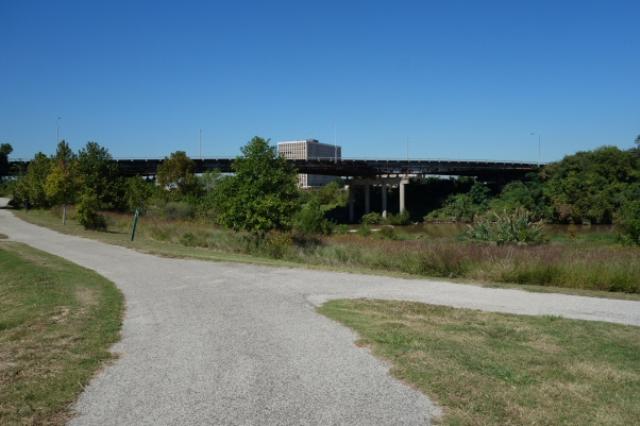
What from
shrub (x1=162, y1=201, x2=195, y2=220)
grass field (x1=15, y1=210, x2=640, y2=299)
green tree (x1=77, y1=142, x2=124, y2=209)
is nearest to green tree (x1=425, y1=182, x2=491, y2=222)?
shrub (x1=162, y1=201, x2=195, y2=220)

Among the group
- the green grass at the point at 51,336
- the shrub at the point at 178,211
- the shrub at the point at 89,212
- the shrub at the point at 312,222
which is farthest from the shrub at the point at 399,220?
the green grass at the point at 51,336

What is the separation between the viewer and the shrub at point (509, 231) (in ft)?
65.4

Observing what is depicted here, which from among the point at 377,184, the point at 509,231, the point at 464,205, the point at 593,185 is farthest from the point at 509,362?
the point at 377,184

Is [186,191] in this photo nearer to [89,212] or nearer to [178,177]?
[178,177]

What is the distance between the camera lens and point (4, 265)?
16281 mm

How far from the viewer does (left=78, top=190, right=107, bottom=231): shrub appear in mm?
30734

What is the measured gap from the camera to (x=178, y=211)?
39.3 meters

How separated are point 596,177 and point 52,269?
67.2m

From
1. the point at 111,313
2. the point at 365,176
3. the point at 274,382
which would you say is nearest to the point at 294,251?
the point at 111,313

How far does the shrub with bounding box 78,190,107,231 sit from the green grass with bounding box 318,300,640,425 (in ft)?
81.0

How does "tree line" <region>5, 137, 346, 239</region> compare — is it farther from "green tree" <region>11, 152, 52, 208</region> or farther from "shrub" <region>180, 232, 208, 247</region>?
"shrub" <region>180, 232, 208, 247</region>

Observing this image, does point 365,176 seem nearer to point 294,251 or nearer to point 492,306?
point 294,251

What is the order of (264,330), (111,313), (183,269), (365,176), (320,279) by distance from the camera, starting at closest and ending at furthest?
(264,330) → (111,313) → (320,279) → (183,269) → (365,176)

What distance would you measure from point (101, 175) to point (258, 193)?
2004 cm
